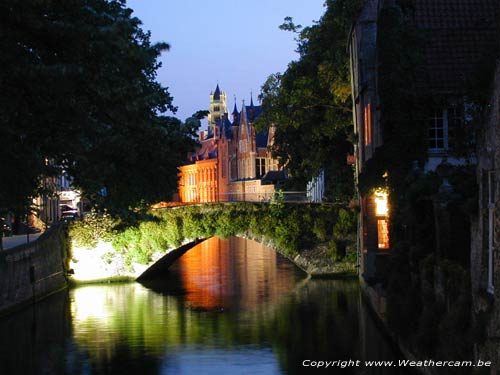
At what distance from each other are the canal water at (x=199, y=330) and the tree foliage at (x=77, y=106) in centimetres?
612

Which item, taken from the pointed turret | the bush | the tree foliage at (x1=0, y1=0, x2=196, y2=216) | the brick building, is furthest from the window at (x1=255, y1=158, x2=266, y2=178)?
the tree foliage at (x1=0, y1=0, x2=196, y2=216)

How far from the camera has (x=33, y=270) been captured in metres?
26.7

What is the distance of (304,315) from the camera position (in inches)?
944

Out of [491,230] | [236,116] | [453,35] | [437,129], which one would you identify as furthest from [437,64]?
[236,116]

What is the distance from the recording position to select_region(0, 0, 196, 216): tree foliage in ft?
34.8

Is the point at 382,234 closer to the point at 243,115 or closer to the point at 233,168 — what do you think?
the point at 243,115

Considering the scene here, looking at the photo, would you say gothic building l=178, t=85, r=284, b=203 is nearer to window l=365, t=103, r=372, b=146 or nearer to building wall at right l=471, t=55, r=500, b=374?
window l=365, t=103, r=372, b=146

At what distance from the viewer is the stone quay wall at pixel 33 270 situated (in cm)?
2408

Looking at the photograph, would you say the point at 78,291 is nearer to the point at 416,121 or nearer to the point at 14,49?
the point at 416,121

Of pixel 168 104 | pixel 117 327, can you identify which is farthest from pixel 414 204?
pixel 117 327

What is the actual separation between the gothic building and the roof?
56311 millimetres

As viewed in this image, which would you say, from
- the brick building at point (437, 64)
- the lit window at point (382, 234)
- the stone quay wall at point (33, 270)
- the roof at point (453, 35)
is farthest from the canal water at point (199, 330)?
the roof at point (453, 35)

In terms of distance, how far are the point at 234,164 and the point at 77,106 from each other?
91125 mm

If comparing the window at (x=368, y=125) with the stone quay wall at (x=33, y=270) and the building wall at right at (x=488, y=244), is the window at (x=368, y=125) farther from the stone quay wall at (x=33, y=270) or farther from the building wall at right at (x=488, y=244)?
the building wall at right at (x=488, y=244)
